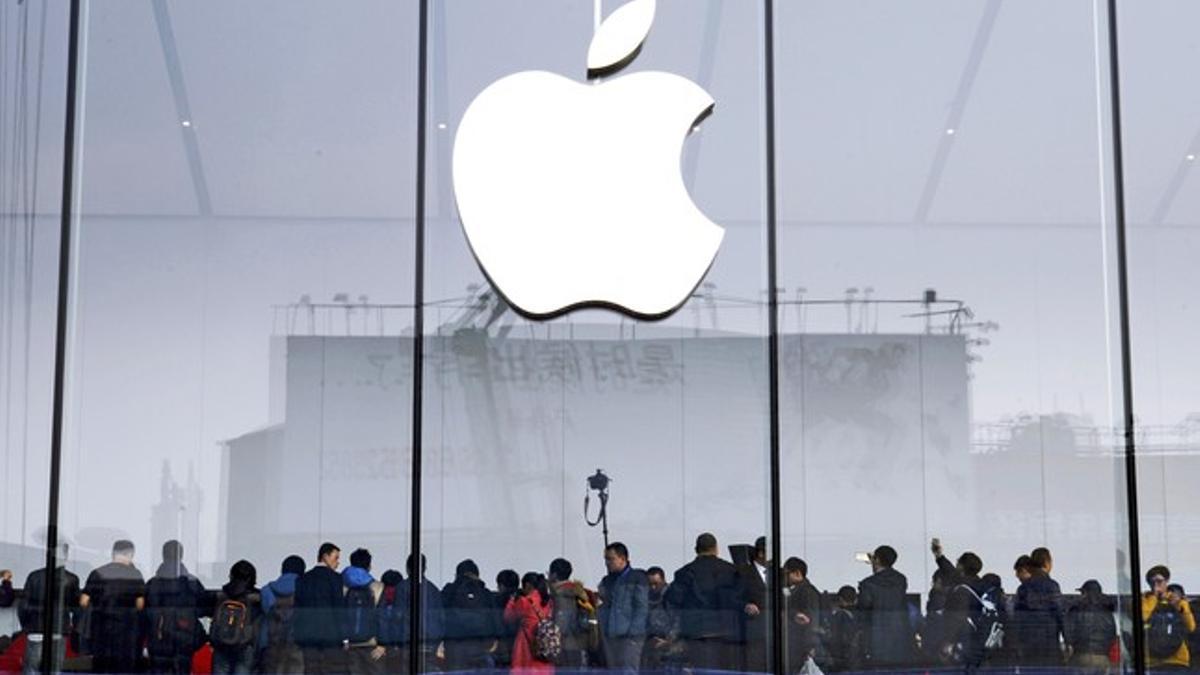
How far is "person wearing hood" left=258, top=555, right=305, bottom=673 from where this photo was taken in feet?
29.1

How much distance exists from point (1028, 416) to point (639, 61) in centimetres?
221

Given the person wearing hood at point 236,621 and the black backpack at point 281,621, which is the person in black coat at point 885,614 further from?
the person wearing hood at point 236,621

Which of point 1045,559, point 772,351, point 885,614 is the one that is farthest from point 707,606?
point 1045,559

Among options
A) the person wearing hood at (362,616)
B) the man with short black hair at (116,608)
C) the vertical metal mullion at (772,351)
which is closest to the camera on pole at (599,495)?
the vertical metal mullion at (772,351)

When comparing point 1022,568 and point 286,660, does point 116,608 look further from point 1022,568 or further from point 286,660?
point 1022,568

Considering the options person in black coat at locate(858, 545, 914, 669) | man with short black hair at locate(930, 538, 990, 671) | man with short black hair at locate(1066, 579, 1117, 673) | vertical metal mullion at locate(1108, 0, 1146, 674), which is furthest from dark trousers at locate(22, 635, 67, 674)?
vertical metal mullion at locate(1108, 0, 1146, 674)

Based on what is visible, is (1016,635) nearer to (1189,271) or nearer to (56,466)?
(1189,271)

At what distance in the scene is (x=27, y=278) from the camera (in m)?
9.16

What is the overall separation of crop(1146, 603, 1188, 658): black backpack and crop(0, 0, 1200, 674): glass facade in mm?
12

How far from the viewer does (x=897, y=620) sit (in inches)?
352

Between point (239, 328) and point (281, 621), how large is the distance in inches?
48.3

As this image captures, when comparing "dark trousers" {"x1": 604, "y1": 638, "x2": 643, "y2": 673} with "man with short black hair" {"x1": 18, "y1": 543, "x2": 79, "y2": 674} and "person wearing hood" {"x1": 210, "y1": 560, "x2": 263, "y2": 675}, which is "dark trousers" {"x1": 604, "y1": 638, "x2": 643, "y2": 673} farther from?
"man with short black hair" {"x1": 18, "y1": 543, "x2": 79, "y2": 674}

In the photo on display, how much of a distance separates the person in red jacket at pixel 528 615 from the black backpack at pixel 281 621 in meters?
0.87

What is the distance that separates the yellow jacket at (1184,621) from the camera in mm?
Answer: 9008
